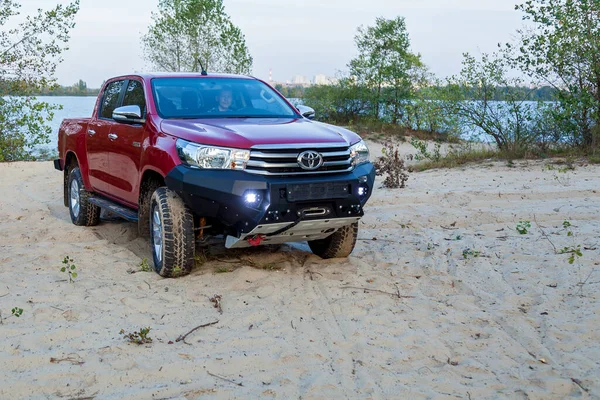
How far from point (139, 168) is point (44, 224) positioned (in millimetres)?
2649

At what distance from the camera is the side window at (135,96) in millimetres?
6552

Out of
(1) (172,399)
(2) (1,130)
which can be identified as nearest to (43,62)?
(2) (1,130)

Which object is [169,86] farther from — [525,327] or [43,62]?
[43,62]

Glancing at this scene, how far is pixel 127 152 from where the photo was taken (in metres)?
6.62

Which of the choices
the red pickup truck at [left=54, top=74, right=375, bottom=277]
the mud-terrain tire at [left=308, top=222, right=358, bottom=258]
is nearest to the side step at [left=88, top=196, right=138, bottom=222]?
the red pickup truck at [left=54, top=74, right=375, bottom=277]

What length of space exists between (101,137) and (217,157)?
256 cm

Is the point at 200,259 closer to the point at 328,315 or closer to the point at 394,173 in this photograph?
the point at 328,315

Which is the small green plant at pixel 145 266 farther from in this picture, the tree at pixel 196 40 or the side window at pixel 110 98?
the tree at pixel 196 40

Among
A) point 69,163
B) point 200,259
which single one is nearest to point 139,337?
point 200,259

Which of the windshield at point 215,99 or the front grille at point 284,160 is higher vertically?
the windshield at point 215,99

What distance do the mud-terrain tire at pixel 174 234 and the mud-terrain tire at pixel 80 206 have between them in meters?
2.64

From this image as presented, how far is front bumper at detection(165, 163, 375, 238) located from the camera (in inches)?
206

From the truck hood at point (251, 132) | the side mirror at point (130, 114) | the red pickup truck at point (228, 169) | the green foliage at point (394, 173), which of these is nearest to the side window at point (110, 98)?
the red pickup truck at point (228, 169)

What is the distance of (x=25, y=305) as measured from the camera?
200 inches
